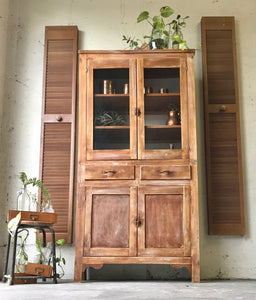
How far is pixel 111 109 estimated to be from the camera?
345cm

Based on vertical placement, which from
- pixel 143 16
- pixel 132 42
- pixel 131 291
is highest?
pixel 143 16

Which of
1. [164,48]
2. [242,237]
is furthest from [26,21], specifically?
[242,237]

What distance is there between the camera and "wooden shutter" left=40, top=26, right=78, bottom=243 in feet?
12.3

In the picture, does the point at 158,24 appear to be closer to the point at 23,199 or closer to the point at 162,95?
the point at 162,95

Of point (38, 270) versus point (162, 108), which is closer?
point (38, 270)

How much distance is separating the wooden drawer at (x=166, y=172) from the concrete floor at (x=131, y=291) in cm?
82

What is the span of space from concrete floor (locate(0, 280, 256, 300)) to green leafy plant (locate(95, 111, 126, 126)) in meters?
1.28

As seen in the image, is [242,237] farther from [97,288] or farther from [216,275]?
[97,288]

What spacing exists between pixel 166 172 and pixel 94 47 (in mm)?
1521

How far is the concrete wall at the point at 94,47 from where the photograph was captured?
144 inches

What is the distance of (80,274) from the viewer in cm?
321

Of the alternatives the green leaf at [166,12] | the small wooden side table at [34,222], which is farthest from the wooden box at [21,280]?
the green leaf at [166,12]

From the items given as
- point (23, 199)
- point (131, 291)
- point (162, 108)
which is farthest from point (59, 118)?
point (131, 291)

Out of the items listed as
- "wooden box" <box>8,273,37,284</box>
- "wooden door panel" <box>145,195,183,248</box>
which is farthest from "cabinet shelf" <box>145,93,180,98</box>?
"wooden box" <box>8,273,37,284</box>
